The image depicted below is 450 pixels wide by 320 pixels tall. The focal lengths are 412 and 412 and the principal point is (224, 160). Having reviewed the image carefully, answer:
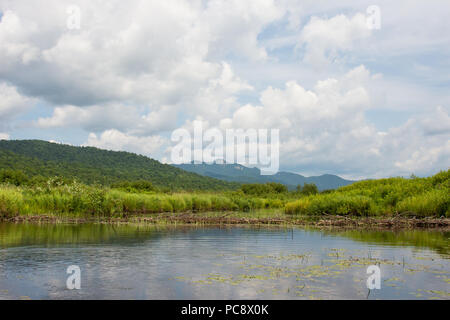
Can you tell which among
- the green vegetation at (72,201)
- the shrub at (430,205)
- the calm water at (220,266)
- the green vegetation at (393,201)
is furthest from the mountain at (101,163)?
the calm water at (220,266)

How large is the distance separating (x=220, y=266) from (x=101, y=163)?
12318 cm

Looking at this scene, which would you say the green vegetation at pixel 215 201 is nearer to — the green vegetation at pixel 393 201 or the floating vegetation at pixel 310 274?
the green vegetation at pixel 393 201

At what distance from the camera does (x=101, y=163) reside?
424 ft

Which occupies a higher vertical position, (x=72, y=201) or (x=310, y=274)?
(x=72, y=201)

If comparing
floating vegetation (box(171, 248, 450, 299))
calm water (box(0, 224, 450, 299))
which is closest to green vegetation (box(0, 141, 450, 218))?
calm water (box(0, 224, 450, 299))

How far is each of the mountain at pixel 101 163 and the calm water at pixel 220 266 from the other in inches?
2948

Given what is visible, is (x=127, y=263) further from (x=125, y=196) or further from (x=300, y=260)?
(x=125, y=196)

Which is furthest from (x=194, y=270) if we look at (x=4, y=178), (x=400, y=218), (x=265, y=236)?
(x=4, y=178)

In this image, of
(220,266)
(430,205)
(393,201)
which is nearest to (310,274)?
(220,266)

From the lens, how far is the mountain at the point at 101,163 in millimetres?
97812

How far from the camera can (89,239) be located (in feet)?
60.5

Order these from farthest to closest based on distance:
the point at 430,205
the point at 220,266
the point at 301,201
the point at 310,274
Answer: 1. the point at 301,201
2. the point at 430,205
3. the point at 220,266
4. the point at 310,274

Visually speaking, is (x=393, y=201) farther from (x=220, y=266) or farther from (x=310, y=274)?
(x=220, y=266)

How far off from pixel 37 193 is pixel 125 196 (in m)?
7.10
